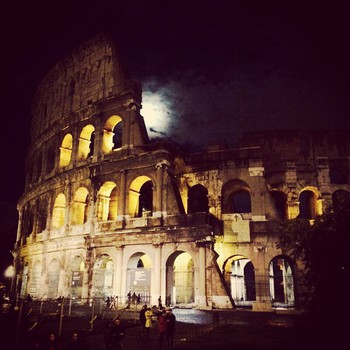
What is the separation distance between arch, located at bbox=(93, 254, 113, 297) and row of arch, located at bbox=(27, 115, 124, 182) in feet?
23.2

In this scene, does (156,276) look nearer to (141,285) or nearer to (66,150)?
(141,285)

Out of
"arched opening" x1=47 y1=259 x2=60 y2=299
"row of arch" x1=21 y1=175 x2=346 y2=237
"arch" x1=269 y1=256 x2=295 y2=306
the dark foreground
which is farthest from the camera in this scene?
"arch" x1=269 y1=256 x2=295 y2=306

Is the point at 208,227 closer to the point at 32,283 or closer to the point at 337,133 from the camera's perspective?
the point at 337,133

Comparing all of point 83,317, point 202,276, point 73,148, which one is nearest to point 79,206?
point 73,148

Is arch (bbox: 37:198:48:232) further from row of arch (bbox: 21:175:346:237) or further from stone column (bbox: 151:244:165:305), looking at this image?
stone column (bbox: 151:244:165:305)

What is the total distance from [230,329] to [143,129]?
13.6 m

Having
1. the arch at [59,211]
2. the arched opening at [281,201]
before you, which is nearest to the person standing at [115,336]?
the arched opening at [281,201]

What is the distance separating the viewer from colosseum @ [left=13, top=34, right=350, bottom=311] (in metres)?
19.8

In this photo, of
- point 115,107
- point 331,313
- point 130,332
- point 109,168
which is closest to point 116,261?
point 109,168

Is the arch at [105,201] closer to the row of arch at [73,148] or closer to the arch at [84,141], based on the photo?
the row of arch at [73,148]

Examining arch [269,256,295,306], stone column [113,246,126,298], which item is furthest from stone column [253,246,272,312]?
stone column [113,246,126,298]

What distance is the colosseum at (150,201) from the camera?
1977 cm

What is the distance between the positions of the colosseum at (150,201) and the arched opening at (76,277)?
3.4 inches

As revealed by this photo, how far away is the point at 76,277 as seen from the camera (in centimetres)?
2195
